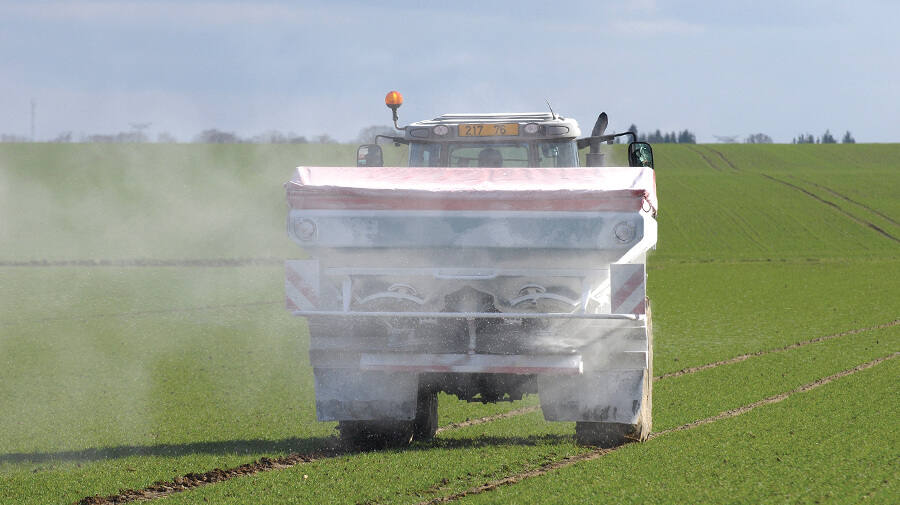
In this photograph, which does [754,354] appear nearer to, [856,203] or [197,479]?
[197,479]

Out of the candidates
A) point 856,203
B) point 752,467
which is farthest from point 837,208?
point 752,467

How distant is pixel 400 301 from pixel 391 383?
1.08m

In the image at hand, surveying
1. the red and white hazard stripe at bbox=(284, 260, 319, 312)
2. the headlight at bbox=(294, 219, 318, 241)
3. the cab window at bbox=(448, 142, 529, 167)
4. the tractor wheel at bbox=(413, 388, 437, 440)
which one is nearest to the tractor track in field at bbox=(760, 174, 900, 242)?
the cab window at bbox=(448, 142, 529, 167)

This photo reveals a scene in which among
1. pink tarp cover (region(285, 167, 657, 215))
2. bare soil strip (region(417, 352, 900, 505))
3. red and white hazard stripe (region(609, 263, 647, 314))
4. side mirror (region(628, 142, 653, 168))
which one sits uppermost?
side mirror (region(628, 142, 653, 168))

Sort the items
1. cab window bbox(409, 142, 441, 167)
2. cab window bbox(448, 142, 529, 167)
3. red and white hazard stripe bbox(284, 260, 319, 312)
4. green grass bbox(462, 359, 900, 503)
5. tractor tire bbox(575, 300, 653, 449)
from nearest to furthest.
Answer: green grass bbox(462, 359, 900, 503)
red and white hazard stripe bbox(284, 260, 319, 312)
tractor tire bbox(575, 300, 653, 449)
cab window bbox(448, 142, 529, 167)
cab window bbox(409, 142, 441, 167)

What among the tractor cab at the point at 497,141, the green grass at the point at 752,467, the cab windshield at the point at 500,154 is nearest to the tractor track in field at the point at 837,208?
→ the green grass at the point at 752,467

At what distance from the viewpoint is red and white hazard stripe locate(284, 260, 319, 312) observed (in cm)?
902

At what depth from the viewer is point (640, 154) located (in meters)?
11.1

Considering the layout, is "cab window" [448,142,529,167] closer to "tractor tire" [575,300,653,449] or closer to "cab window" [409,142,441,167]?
"cab window" [409,142,441,167]

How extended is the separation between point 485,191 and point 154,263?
30.3m

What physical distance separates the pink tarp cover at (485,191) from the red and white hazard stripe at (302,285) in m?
0.53

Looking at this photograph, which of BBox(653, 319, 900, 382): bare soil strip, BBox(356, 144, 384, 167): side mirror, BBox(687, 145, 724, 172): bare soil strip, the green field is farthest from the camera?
BBox(687, 145, 724, 172): bare soil strip

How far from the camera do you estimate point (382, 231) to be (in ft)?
28.8

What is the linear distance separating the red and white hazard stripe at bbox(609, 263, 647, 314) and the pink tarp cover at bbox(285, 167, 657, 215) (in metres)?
0.51
